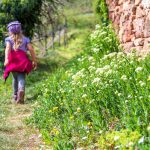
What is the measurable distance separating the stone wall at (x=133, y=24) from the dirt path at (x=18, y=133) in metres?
2.54

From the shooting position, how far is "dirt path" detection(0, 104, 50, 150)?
5863 millimetres

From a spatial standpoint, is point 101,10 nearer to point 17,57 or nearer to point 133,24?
point 133,24

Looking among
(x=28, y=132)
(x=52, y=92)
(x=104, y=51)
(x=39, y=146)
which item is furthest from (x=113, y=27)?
(x=39, y=146)

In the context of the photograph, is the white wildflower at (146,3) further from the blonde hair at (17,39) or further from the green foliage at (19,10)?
the green foliage at (19,10)

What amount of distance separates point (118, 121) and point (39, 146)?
3.52ft

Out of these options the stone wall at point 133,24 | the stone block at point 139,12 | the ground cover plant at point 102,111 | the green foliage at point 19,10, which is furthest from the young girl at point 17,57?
the green foliage at point 19,10

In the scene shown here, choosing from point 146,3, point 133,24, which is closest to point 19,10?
point 133,24

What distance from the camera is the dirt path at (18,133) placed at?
586 centimetres

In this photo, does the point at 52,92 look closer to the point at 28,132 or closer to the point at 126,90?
the point at 28,132

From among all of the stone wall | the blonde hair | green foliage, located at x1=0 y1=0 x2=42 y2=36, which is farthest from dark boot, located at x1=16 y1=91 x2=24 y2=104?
green foliage, located at x1=0 y1=0 x2=42 y2=36

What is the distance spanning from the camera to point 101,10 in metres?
13.2

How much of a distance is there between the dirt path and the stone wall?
2.54 metres

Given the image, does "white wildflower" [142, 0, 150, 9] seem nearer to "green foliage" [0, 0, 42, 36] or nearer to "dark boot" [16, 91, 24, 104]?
"dark boot" [16, 91, 24, 104]

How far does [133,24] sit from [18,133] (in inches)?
161
